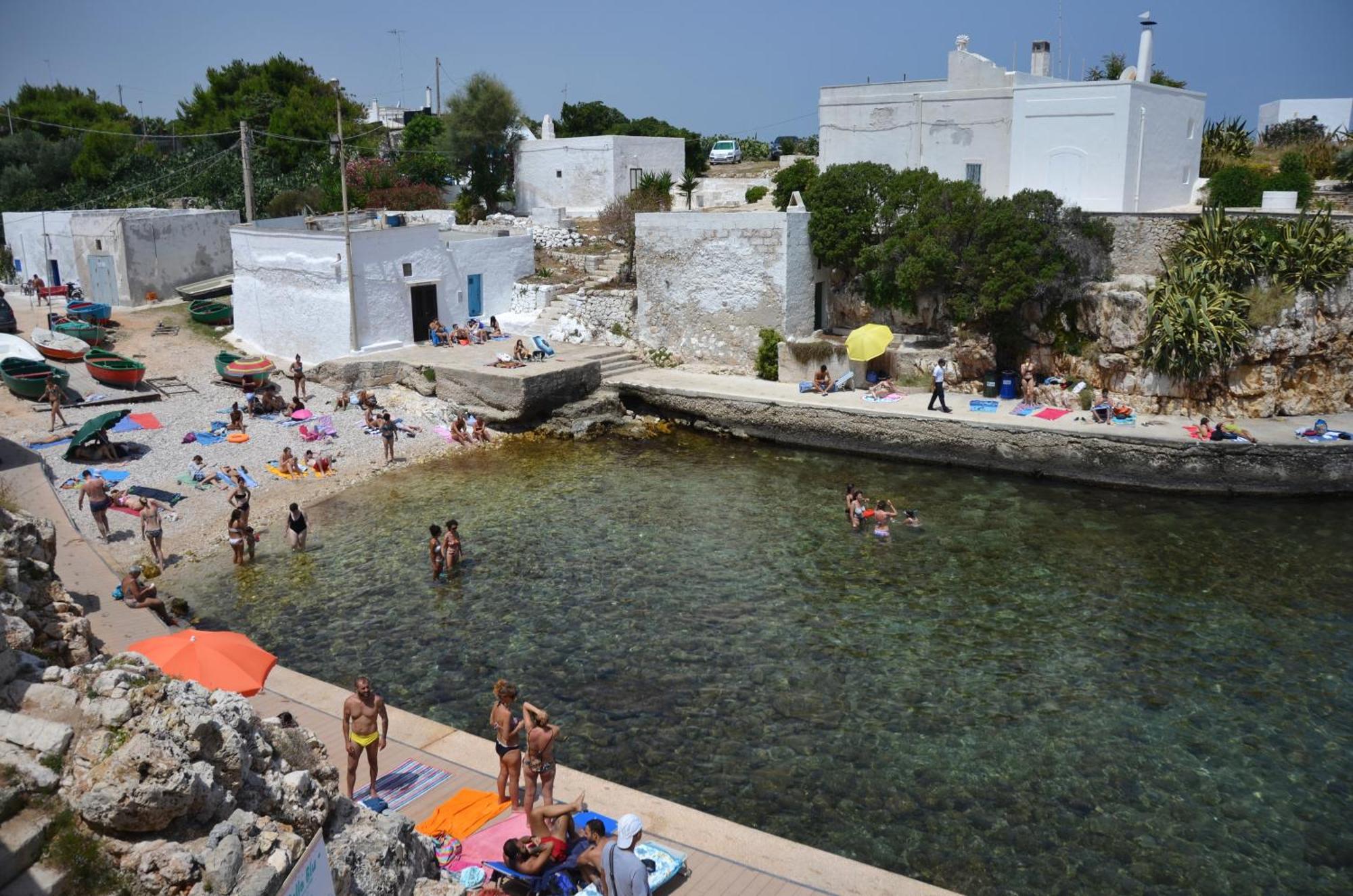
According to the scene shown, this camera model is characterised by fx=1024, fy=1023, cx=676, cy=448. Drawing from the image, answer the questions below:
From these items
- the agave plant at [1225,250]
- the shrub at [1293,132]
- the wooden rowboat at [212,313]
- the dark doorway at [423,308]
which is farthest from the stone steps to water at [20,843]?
the shrub at [1293,132]

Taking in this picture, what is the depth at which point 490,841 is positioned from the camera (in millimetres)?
8516

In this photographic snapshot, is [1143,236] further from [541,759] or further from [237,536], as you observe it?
[541,759]

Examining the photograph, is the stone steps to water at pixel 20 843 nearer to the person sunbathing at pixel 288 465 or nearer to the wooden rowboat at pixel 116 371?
the person sunbathing at pixel 288 465

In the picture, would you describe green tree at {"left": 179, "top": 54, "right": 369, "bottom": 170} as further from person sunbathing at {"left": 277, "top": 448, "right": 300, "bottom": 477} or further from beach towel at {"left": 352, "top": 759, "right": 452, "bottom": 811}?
beach towel at {"left": 352, "top": 759, "right": 452, "bottom": 811}

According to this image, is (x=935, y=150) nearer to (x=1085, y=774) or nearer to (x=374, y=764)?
(x=1085, y=774)

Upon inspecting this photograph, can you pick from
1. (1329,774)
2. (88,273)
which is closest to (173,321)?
(88,273)

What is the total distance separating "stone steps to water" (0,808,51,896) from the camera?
480cm

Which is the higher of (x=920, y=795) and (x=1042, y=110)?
(x=1042, y=110)

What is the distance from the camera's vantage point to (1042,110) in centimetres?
2627

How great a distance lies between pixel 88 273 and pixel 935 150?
27519 mm

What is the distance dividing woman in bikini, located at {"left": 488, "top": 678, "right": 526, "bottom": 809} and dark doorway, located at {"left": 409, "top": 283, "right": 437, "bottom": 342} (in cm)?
2062

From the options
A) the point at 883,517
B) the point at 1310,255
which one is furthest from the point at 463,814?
the point at 1310,255

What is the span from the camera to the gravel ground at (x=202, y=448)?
17875mm

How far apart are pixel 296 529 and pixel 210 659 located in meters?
7.27
